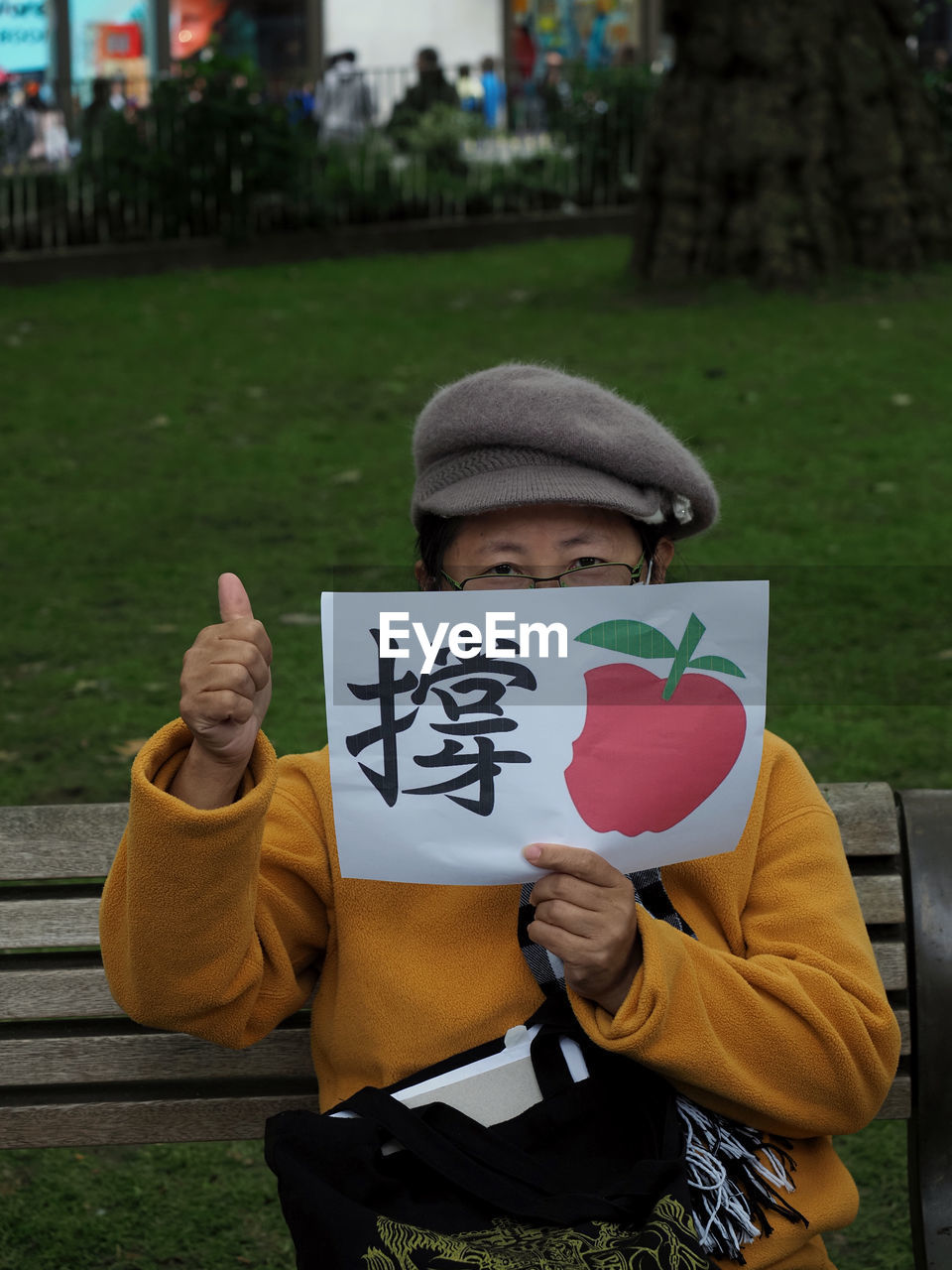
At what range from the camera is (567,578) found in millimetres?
2088

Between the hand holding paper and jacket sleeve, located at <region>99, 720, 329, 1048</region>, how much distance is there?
0.35 meters

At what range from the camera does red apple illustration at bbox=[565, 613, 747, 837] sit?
1858 millimetres

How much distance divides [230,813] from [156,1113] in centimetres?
82

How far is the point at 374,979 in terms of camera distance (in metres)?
2.05

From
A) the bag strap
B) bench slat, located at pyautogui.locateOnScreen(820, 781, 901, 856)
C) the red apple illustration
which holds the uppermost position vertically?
the red apple illustration

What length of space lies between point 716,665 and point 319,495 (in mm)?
5669

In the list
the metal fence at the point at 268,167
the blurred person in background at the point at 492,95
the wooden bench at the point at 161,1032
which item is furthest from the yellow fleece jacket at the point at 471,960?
the blurred person in background at the point at 492,95

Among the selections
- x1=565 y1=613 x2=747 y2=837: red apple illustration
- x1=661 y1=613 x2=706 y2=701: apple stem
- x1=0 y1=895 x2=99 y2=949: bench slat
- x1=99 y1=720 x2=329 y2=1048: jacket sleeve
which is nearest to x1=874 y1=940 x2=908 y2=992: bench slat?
x1=565 y1=613 x2=747 y2=837: red apple illustration

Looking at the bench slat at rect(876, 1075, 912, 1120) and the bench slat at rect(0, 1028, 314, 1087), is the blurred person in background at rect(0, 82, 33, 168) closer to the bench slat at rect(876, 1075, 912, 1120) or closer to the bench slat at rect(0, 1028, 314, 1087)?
the bench slat at rect(0, 1028, 314, 1087)

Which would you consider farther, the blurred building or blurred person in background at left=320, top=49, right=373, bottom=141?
the blurred building

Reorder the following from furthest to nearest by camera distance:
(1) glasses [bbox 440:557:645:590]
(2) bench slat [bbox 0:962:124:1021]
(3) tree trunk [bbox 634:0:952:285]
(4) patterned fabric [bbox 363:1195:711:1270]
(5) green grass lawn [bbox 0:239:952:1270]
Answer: (3) tree trunk [bbox 634:0:952:285] → (5) green grass lawn [bbox 0:239:952:1270] → (2) bench slat [bbox 0:962:124:1021] → (1) glasses [bbox 440:557:645:590] → (4) patterned fabric [bbox 363:1195:711:1270]

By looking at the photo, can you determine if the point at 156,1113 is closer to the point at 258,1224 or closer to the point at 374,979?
the point at 374,979

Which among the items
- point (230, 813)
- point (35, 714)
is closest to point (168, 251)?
point (35, 714)

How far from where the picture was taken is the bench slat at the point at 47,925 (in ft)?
7.67
